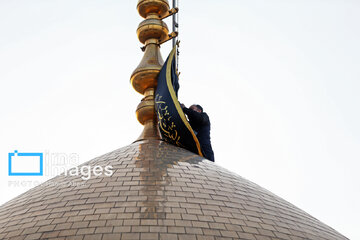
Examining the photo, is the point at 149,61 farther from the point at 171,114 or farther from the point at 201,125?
the point at 201,125

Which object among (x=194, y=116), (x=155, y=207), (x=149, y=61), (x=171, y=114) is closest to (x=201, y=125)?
(x=194, y=116)

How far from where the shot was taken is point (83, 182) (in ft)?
21.5

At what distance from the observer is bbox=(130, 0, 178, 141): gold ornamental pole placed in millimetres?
9711

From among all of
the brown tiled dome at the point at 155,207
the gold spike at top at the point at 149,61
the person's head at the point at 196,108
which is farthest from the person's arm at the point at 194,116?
the brown tiled dome at the point at 155,207

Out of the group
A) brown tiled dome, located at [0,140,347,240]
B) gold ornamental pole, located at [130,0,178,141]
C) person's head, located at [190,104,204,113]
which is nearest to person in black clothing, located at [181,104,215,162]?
person's head, located at [190,104,204,113]

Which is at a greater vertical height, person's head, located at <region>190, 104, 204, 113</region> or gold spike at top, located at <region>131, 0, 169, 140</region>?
gold spike at top, located at <region>131, 0, 169, 140</region>

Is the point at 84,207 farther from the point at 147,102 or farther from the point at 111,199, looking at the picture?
the point at 147,102

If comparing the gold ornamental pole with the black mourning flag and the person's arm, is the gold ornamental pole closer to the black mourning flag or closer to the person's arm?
the black mourning flag

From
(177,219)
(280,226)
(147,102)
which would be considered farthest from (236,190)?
(147,102)

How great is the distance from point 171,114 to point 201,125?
671mm

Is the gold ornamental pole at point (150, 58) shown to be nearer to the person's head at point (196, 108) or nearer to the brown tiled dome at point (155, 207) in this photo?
the person's head at point (196, 108)

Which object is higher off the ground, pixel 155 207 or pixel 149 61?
pixel 149 61

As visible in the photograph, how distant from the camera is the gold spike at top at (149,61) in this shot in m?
9.71

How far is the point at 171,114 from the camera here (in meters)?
8.73
